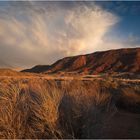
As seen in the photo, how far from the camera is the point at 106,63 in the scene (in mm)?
95688

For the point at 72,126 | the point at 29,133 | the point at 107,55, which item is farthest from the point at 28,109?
the point at 107,55

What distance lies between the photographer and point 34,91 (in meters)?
7.22

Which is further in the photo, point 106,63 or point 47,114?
point 106,63

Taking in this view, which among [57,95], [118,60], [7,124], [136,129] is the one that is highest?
[118,60]

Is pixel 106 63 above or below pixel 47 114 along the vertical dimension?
above

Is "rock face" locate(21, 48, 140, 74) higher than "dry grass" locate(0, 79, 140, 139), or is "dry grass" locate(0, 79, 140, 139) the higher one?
"rock face" locate(21, 48, 140, 74)

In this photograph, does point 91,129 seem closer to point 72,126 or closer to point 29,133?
point 72,126

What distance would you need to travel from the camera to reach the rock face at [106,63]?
285 feet

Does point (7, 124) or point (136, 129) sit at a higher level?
point (7, 124)

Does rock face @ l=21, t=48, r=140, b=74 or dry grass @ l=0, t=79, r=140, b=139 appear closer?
dry grass @ l=0, t=79, r=140, b=139

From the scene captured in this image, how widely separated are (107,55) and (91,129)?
95530mm

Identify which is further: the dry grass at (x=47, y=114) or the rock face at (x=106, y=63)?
the rock face at (x=106, y=63)

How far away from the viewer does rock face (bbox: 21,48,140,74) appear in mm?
86875

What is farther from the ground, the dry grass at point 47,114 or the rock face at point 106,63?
the rock face at point 106,63
